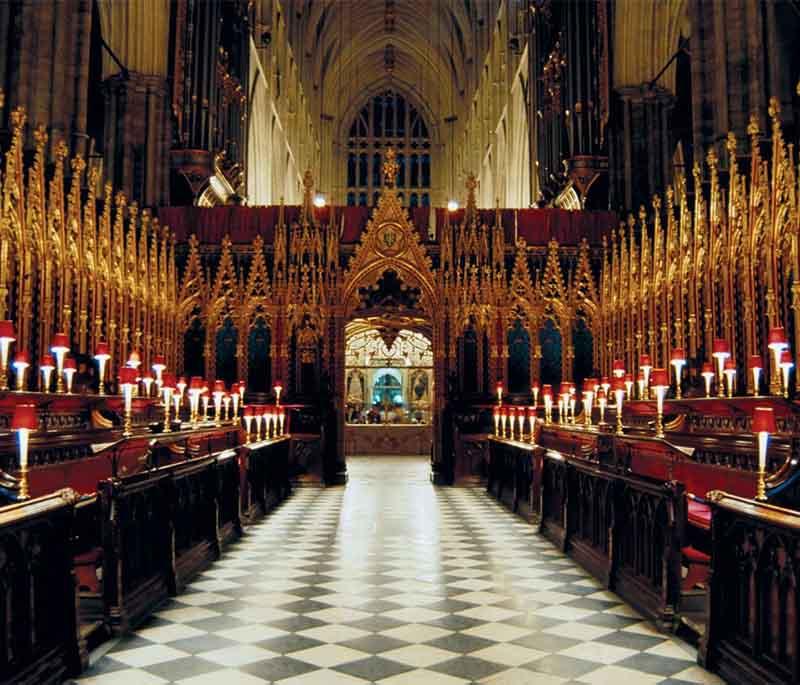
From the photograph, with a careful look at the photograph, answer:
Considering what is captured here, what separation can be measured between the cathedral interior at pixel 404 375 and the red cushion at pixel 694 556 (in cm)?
15

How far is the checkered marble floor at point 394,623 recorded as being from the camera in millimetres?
4566

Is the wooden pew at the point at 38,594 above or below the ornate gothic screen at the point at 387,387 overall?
below

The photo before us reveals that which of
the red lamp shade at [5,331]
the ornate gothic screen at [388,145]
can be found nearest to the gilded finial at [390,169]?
the red lamp shade at [5,331]

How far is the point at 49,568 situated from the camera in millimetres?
4383

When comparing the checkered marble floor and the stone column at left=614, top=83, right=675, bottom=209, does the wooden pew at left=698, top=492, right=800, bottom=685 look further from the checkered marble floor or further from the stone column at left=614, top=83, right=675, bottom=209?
the stone column at left=614, top=83, right=675, bottom=209

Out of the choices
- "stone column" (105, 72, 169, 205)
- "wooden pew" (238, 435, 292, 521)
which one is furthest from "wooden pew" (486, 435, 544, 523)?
"stone column" (105, 72, 169, 205)

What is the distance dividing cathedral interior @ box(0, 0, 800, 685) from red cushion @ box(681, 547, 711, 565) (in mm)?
146

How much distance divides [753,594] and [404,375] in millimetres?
23721

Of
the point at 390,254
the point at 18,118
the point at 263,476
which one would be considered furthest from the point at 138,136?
the point at 263,476

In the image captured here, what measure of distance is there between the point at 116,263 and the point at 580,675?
40.7ft

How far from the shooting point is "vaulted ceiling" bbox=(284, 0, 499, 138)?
38.6 metres

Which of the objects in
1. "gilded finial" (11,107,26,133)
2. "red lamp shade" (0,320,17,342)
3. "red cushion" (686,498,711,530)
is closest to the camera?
"red cushion" (686,498,711,530)

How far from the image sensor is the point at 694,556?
18.5ft

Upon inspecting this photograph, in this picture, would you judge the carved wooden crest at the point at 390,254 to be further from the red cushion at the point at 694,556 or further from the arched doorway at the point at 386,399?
the red cushion at the point at 694,556
